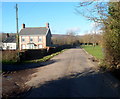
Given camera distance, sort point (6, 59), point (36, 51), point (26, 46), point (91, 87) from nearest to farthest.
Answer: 1. point (91, 87)
2. point (6, 59)
3. point (36, 51)
4. point (26, 46)

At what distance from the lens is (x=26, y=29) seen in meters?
58.1

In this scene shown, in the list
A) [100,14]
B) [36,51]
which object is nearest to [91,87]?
[100,14]

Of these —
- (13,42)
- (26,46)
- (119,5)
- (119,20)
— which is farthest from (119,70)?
(13,42)

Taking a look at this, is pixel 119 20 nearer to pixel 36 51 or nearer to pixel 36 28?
pixel 36 51

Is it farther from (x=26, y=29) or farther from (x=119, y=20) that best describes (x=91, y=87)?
(x=26, y=29)

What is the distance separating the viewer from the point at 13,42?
6184cm

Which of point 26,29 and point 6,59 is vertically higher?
point 26,29

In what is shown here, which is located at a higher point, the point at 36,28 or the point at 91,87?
the point at 36,28

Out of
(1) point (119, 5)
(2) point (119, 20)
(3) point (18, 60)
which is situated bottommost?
(3) point (18, 60)

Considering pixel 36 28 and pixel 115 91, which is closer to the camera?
pixel 115 91

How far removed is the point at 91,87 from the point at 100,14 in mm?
7040

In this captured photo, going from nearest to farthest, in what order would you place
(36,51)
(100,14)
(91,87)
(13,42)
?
(91,87)
(100,14)
(36,51)
(13,42)

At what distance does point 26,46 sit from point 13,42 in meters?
8.61

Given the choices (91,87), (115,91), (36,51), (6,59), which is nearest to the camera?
(115,91)
